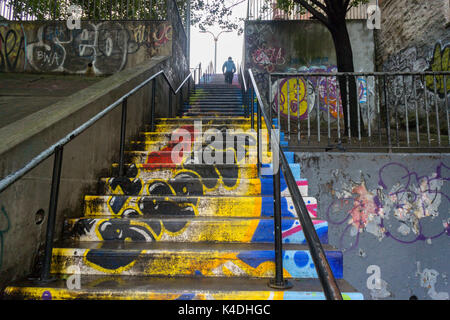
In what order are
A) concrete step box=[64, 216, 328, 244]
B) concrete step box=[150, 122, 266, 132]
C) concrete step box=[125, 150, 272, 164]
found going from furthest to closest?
1. concrete step box=[150, 122, 266, 132]
2. concrete step box=[125, 150, 272, 164]
3. concrete step box=[64, 216, 328, 244]

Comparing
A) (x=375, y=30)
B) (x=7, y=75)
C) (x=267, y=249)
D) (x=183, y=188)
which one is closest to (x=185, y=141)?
(x=183, y=188)

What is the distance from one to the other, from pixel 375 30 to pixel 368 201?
8.46 meters

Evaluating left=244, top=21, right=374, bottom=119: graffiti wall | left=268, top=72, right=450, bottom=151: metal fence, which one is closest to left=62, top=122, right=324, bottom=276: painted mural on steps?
left=268, top=72, right=450, bottom=151: metal fence

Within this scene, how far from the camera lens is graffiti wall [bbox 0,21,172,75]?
268 inches

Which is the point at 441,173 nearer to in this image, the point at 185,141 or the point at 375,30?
the point at 185,141

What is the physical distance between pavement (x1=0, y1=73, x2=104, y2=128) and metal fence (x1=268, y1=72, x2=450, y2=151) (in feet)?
10.0

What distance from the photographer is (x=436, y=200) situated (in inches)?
138

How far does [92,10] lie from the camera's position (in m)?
7.14

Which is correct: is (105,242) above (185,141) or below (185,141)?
below

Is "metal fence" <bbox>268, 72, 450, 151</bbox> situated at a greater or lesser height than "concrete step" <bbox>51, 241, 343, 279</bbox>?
greater

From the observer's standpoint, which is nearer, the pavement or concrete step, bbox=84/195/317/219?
concrete step, bbox=84/195/317/219

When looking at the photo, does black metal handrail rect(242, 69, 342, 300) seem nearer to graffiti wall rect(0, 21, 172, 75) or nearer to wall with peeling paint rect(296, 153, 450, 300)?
wall with peeling paint rect(296, 153, 450, 300)

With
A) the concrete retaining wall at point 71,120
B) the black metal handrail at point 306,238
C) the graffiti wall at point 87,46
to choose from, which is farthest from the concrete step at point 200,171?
the graffiti wall at point 87,46

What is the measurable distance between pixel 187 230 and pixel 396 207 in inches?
103
